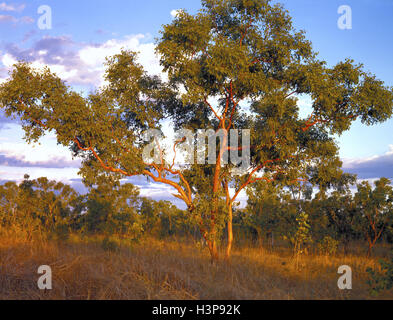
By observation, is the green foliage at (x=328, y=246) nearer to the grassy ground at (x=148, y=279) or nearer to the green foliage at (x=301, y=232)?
the green foliage at (x=301, y=232)

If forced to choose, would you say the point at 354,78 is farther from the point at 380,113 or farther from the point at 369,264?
the point at 369,264

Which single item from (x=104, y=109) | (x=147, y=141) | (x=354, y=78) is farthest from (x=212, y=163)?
(x=354, y=78)

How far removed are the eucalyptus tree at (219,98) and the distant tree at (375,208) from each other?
3629 millimetres

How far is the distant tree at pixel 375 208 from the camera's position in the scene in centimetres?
1717

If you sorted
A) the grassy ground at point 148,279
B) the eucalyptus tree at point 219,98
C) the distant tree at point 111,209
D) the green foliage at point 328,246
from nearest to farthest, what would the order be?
the grassy ground at point 148,279 < the eucalyptus tree at point 219,98 < the green foliage at point 328,246 < the distant tree at point 111,209

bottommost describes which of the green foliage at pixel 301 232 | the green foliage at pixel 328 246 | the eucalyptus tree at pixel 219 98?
the green foliage at pixel 328 246

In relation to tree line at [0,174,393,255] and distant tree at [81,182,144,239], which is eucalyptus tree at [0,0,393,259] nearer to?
tree line at [0,174,393,255]

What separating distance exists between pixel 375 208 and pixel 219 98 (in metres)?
9.47

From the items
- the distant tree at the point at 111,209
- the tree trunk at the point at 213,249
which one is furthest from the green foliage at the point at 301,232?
the distant tree at the point at 111,209

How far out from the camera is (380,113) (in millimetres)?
13430

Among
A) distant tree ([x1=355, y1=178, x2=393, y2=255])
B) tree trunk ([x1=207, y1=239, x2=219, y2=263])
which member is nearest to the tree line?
distant tree ([x1=355, y1=178, x2=393, y2=255])

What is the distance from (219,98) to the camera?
15344 mm

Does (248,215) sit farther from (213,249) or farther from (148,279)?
(148,279)
